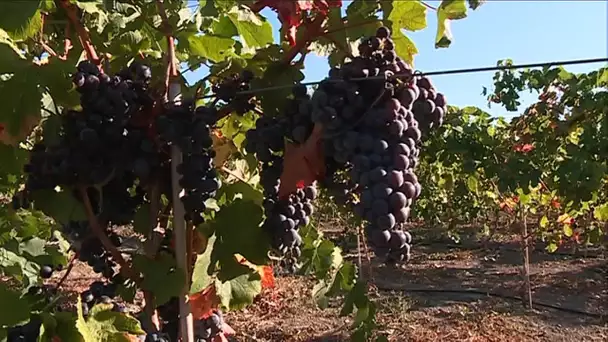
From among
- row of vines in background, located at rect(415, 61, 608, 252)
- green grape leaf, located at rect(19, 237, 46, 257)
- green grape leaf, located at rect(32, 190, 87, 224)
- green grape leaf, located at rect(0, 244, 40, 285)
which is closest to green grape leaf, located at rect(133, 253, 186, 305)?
green grape leaf, located at rect(32, 190, 87, 224)

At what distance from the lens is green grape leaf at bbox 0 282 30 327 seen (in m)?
1.95

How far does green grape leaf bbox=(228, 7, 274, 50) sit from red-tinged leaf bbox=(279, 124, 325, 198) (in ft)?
2.03

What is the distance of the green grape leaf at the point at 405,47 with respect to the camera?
75.0 inches

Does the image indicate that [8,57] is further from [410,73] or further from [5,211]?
[5,211]

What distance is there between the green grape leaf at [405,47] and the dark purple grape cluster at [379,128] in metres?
0.14

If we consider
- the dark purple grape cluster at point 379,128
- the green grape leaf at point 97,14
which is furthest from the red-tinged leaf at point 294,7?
the green grape leaf at point 97,14

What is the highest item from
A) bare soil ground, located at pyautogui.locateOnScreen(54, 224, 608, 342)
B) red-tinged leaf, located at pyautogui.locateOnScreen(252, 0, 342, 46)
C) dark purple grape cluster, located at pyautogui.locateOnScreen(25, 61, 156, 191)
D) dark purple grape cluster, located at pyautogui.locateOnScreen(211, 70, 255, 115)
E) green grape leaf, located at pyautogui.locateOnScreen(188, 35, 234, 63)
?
green grape leaf, located at pyautogui.locateOnScreen(188, 35, 234, 63)

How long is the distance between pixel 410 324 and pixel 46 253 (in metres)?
4.46

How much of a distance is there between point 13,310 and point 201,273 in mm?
527

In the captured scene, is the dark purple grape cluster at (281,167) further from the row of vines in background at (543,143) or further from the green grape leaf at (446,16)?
the row of vines in background at (543,143)

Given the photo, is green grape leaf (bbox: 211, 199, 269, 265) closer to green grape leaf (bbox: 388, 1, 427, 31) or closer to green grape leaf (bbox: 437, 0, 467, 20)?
green grape leaf (bbox: 388, 1, 427, 31)

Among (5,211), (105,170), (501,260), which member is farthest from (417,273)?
(105,170)

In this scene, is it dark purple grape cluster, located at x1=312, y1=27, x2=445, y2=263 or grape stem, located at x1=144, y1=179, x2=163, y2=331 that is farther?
grape stem, located at x1=144, y1=179, x2=163, y2=331

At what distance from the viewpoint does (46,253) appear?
12.1 feet
